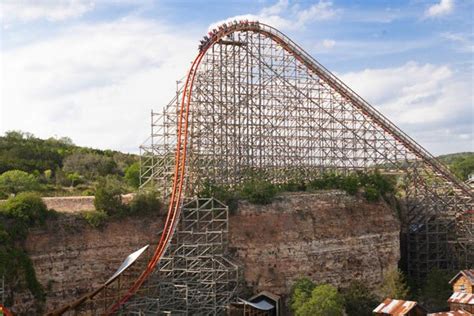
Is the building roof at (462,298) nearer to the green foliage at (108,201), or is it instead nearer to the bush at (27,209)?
the green foliage at (108,201)

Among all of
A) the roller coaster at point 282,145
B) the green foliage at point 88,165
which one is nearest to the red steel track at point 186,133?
the roller coaster at point 282,145

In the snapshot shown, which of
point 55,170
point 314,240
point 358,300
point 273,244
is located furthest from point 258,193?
point 55,170

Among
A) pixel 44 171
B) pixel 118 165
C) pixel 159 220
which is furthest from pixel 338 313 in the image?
pixel 118 165

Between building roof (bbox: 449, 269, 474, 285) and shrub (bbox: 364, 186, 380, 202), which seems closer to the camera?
building roof (bbox: 449, 269, 474, 285)

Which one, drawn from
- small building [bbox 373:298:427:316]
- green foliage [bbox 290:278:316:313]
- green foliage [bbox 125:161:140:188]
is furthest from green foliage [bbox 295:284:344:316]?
green foliage [bbox 125:161:140:188]

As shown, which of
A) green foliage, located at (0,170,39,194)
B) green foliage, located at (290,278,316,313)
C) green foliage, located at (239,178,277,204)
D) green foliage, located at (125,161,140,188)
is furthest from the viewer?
green foliage, located at (125,161,140,188)

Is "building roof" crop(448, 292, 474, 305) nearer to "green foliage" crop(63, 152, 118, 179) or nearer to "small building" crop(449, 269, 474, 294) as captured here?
"small building" crop(449, 269, 474, 294)

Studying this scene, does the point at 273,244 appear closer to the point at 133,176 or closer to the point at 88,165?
the point at 133,176
